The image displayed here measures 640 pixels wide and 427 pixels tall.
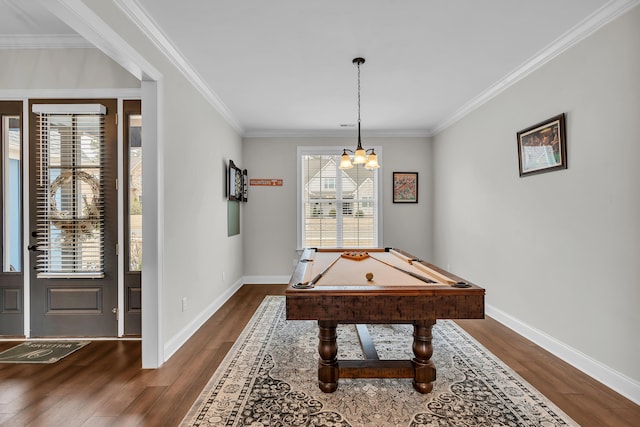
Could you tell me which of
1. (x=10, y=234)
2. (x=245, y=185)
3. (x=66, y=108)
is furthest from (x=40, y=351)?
(x=245, y=185)

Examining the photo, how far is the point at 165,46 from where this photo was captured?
2574 mm

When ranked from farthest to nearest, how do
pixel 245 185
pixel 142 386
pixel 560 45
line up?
pixel 245 185
pixel 560 45
pixel 142 386

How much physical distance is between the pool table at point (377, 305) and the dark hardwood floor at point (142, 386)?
880 millimetres

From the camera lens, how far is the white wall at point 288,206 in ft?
17.7

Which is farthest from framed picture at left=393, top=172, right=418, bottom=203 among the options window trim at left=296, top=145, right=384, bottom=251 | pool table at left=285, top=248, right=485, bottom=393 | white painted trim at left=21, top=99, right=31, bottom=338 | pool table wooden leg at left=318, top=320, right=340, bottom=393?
white painted trim at left=21, top=99, right=31, bottom=338

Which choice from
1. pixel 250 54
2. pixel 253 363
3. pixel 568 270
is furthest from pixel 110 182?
pixel 568 270

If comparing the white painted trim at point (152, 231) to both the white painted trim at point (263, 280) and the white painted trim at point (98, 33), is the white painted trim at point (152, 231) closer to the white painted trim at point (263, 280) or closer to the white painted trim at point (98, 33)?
the white painted trim at point (98, 33)

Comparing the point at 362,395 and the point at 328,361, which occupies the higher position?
the point at 328,361

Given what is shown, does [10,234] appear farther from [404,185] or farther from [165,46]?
[404,185]

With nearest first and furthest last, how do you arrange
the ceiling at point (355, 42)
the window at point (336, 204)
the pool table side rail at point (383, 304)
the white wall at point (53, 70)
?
the pool table side rail at point (383, 304)
the ceiling at point (355, 42)
the white wall at point (53, 70)
the window at point (336, 204)

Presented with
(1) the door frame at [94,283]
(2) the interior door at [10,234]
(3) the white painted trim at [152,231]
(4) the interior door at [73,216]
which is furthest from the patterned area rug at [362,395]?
(2) the interior door at [10,234]

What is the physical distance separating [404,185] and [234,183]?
2847 mm

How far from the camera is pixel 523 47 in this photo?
2689mm

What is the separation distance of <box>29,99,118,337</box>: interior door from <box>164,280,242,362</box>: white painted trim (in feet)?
2.40
